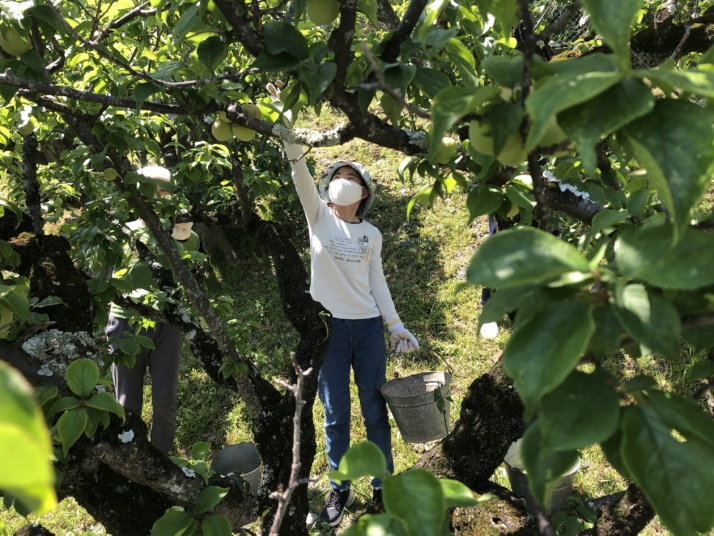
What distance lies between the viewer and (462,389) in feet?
12.7

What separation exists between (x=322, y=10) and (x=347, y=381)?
8.09ft

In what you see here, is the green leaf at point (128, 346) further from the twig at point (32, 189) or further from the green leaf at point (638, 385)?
the green leaf at point (638, 385)

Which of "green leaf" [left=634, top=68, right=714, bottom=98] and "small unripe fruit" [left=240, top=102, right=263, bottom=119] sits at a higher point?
"green leaf" [left=634, top=68, right=714, bottom=98]

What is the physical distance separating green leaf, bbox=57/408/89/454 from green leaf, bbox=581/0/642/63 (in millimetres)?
1163

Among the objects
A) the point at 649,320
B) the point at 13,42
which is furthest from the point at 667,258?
the point at 13,42

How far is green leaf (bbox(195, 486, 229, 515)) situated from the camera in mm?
1536

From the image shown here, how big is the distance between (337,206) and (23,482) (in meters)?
3.20

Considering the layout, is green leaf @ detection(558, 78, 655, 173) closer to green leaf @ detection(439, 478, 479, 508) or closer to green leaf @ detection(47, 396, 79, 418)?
green leaf @ detection(439, 478, 479, 508)

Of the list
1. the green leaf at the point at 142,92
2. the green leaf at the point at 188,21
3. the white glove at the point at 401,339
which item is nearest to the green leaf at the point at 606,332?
the green leaf at the point at 188,21

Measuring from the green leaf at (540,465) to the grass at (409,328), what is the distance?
7.36 feet

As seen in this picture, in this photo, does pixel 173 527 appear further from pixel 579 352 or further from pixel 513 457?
pixel 513 457

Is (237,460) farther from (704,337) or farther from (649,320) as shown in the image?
(649,320)

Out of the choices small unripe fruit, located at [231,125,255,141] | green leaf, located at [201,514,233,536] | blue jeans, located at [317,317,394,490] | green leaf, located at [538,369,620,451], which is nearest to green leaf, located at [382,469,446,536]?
green leaf, located at [538,369,620,451]

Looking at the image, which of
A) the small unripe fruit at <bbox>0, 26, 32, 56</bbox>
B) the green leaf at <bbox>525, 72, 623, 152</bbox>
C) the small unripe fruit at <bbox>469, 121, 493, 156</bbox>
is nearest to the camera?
the green leaf at <bbox>525, 72, 623, 152</bbox>
